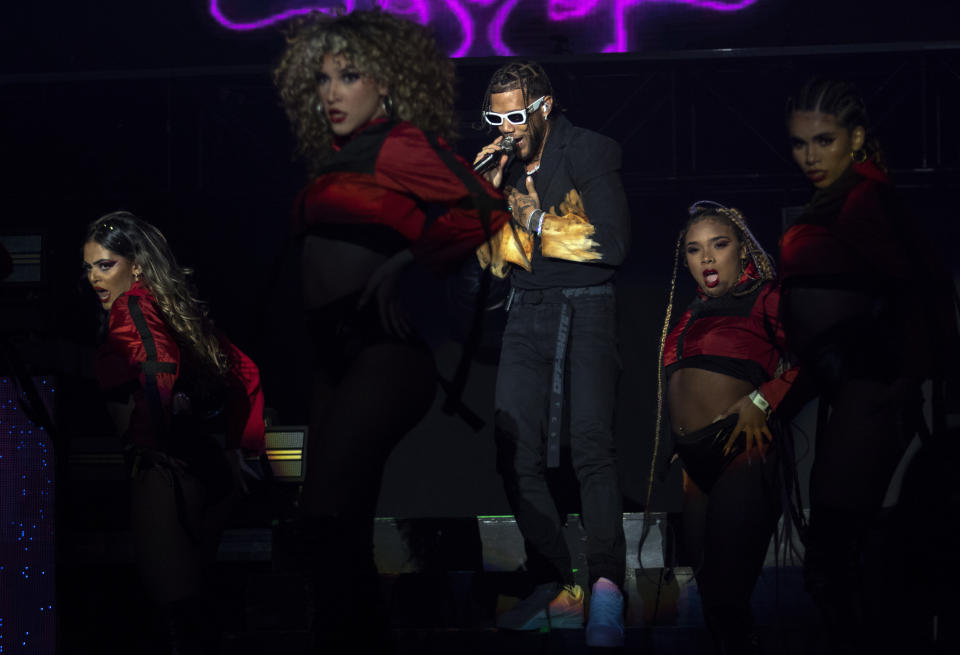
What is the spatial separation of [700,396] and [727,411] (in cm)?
13

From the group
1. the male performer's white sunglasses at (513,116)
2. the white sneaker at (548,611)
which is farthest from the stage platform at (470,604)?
the male performer's white sunglasses at (513,116)

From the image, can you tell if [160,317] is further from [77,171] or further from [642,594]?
[77,171]

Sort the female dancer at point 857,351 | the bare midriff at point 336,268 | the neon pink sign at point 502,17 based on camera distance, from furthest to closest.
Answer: the neon pink sign at point 502,17 < the female dancer at point 857,351 < the bare midriff at point 336,268

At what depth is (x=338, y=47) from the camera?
8.96ft

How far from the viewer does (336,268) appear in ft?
8.48

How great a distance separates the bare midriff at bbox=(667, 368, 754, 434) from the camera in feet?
12.3

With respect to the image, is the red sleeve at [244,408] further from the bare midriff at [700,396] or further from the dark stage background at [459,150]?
the dark stage background at [459,150]

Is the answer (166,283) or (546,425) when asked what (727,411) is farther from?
(166,283)

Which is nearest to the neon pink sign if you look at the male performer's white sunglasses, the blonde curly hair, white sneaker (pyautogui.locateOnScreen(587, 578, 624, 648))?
the male performer's white sunglasses

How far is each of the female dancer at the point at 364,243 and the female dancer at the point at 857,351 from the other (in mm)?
1145

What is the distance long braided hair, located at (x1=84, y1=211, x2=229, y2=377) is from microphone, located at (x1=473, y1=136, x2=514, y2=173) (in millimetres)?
1114

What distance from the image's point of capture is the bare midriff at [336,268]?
2.58m

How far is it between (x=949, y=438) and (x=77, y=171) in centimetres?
559

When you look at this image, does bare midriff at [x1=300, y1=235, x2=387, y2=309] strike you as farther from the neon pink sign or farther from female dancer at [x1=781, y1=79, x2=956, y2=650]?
the neon pink sign
